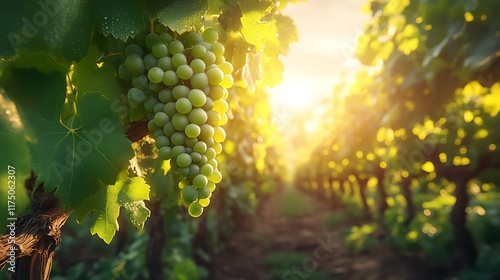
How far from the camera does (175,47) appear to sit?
129cm

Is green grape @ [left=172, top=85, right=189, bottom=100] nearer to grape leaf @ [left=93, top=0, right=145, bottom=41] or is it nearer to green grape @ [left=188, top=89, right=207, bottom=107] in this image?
green grape @ [left=188, top=89, right=207, bottom=107]

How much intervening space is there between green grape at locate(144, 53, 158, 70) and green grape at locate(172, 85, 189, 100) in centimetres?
12

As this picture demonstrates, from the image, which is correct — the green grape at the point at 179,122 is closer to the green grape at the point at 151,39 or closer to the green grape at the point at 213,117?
the green grape at the point at 213,117

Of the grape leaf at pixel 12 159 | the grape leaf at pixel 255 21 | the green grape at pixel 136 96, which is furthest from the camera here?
the grape leaf at pixel 255 21

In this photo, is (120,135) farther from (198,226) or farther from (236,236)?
(236,236)

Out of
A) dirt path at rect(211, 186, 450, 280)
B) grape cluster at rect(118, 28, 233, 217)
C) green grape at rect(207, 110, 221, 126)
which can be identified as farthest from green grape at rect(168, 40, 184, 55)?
dirt path at rect(211, 186, 450, 280)

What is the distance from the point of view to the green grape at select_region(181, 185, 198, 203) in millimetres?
1246

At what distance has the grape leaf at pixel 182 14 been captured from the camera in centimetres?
125

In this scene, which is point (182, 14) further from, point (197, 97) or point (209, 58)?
point (197, 97)

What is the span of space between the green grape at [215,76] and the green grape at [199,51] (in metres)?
0.06

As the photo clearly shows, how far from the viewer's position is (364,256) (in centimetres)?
895

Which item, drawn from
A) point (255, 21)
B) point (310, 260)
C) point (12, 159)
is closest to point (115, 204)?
point (12, 159)

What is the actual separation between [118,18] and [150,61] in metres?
0.15
